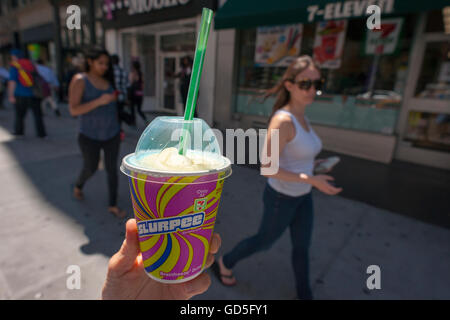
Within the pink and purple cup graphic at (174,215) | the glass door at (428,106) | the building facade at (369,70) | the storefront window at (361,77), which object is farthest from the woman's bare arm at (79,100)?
the glass door at (428,106)

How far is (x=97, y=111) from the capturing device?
118 inches

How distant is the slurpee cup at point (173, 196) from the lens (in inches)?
32.9

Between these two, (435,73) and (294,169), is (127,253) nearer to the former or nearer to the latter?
(294,169)

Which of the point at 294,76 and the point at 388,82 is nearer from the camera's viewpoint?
the point at 294,76

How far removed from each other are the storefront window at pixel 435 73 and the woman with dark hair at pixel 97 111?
609 cm

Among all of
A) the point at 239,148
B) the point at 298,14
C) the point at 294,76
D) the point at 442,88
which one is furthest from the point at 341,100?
the point at 239,148

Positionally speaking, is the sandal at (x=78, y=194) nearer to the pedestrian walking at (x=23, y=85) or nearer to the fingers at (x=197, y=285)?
the fingers at (x=197, y=285)

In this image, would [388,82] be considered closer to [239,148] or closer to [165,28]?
[165,28]

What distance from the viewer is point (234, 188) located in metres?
1.70

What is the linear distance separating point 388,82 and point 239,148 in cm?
637

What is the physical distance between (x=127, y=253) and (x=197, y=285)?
284mm

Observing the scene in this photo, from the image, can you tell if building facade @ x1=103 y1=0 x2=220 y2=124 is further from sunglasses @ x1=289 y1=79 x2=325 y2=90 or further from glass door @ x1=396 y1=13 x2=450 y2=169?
glass door @ x1=396 y1=13 x2=450 y2=169

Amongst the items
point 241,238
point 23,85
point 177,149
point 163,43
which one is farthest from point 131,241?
point 23,85

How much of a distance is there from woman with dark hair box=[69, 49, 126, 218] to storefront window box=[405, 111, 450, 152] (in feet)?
19.8
